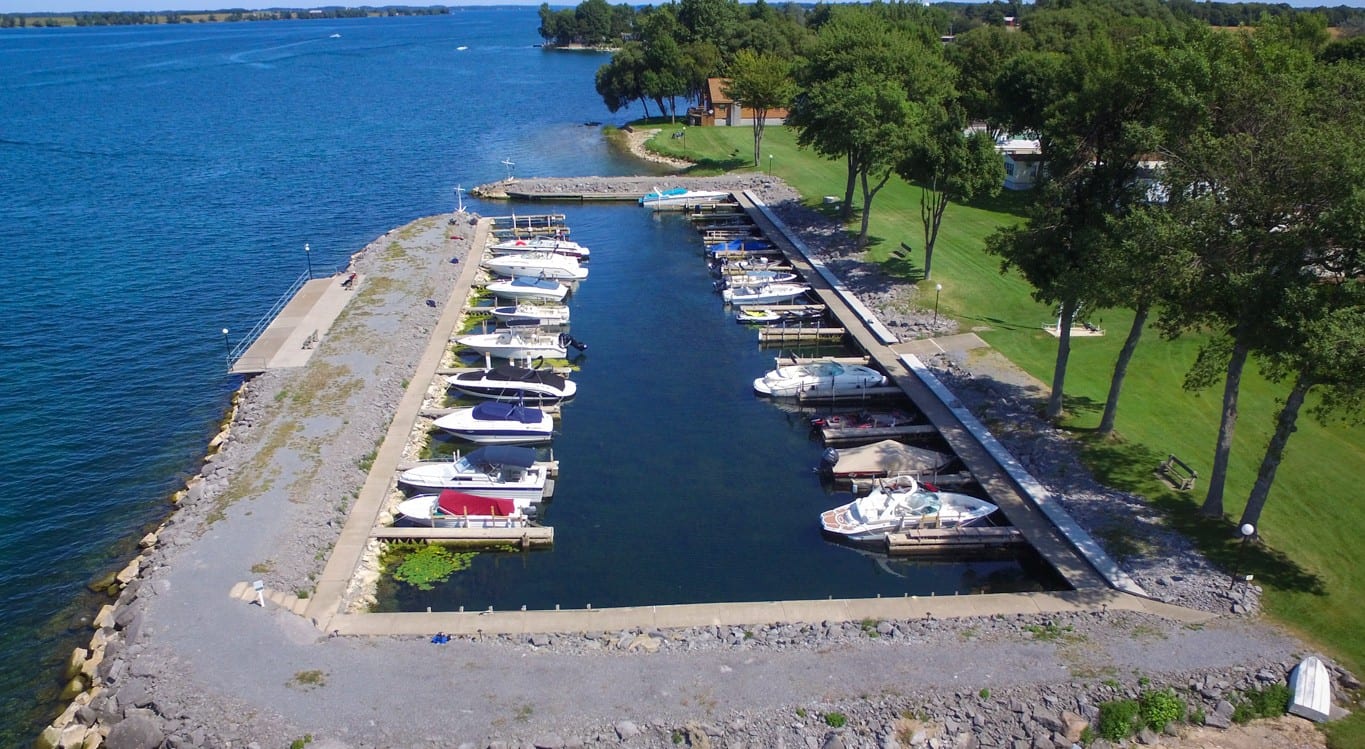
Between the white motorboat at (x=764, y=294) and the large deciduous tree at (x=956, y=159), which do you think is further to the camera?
the white motorboat at (x=764, y=294)

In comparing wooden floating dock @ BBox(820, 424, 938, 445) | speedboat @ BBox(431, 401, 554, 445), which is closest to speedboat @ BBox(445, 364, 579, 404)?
speedboat @ BBox(431, 401, 554, 445)

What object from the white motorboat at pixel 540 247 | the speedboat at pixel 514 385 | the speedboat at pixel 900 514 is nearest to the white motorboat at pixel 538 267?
the white motorboat at pixel 540 247

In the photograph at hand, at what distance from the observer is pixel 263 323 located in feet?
157

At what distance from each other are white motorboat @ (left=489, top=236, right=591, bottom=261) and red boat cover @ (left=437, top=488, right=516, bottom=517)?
93.0 ft

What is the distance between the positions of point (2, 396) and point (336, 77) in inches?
6039

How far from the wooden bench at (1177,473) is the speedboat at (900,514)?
549 centimetres

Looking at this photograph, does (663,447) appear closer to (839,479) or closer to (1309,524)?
(839,479)

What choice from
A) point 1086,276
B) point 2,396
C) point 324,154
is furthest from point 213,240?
point 1086,276

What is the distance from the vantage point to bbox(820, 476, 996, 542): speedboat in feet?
97.0

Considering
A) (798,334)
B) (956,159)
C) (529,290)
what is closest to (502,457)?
(798,334)

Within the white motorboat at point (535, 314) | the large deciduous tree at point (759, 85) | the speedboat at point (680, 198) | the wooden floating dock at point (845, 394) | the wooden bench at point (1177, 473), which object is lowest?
the wooden floating dock at point (845, 394)

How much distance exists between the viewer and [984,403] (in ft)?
117

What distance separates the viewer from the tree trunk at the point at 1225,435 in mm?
25250

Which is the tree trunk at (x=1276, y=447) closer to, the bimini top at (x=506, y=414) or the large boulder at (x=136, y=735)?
the bimini top at (x=506, y=414)
